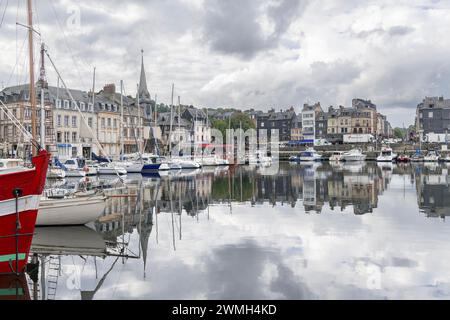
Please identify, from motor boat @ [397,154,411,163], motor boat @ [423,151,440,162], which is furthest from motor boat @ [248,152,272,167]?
motor boat @ [423,151,440,162]

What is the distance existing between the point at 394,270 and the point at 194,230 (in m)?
8.57

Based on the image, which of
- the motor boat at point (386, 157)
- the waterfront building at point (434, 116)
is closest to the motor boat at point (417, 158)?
the motor boat at point (386, 157)

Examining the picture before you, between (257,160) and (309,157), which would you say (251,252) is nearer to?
(257,160)

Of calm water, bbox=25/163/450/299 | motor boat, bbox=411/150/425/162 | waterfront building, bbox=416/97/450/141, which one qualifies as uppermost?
waterfront building, bbox=416/97/450/141

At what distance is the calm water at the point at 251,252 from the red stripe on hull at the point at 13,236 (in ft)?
2.90

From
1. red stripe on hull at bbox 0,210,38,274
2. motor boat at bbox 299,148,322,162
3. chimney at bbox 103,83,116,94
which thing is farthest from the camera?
motor boat at bbox 299,148,322,162

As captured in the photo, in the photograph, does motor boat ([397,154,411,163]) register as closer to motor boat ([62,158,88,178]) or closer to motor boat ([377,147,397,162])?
motor boat ([377,147,397,162])

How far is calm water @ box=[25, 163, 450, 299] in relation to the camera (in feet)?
36.7

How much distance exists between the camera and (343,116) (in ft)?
439

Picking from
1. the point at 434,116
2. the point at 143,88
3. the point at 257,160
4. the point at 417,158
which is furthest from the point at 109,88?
the point at 434,116

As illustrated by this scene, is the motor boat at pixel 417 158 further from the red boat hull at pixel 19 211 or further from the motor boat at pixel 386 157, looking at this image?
the red boat hull at pixel 19 211

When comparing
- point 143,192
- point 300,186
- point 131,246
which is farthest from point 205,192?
point 131,246

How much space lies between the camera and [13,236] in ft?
39.1
